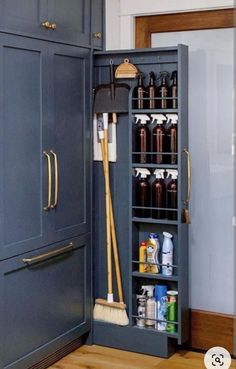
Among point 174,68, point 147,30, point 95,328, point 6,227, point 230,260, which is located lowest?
point 95,328

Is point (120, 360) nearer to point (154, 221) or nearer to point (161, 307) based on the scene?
point (161, 307)

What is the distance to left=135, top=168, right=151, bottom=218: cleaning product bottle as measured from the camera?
3.78 meters

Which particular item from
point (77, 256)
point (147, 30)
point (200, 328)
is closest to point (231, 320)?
point (200, 328)

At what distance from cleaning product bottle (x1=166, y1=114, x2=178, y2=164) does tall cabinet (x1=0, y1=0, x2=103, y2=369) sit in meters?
0.49

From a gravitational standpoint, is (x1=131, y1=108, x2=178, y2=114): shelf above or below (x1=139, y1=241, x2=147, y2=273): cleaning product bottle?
above

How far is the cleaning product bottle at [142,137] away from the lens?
376 cm

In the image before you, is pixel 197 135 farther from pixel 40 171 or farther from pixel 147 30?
pixel 40 171

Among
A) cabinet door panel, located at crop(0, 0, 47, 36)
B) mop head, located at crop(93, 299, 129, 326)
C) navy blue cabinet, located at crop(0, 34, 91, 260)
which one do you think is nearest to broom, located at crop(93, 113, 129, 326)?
mop head, located at crop(93, 299, 129, 326)

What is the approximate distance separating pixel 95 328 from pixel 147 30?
73.1 inches

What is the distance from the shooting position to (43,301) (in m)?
3.49

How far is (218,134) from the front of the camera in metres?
3.89

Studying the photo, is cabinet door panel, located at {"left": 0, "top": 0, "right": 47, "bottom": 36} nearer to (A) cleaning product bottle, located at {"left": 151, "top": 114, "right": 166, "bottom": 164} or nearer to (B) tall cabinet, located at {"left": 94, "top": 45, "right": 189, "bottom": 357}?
(B) tall cabinet, located at {"left": 94, "top": 45, "right": 189, "bottom": 357}

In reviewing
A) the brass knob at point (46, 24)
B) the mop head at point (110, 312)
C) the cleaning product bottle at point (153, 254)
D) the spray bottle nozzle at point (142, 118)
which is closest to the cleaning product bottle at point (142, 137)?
the spray bottle nozzle at point (142, 118)

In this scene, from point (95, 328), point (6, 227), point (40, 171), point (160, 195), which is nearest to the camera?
point (6, 227)
